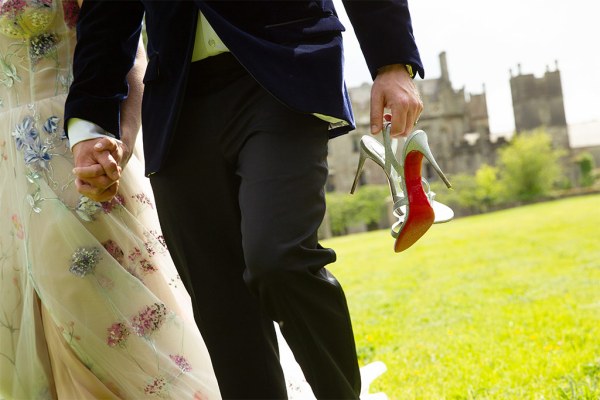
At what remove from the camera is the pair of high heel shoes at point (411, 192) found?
1890 millimetres

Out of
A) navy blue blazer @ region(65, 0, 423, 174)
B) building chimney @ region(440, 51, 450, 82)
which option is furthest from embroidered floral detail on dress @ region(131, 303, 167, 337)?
building chimney @ region(440, 51, 450, 82)

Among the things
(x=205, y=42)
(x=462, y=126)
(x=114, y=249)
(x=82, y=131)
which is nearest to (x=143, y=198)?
(x=114, y=249)

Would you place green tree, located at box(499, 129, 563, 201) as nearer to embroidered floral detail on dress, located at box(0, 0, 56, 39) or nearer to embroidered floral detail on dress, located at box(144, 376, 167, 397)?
embroidered floral detail on dress, located at box(144, 376, 167, 397)

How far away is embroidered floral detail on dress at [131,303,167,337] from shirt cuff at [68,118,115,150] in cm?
90

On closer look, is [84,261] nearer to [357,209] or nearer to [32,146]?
[32,146]

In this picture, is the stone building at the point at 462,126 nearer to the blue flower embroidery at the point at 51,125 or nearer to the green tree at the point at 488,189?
the green tree at the point at 488,189

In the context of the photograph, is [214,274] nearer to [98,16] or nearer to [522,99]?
[98,16]

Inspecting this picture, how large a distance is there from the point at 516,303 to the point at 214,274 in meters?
5.27

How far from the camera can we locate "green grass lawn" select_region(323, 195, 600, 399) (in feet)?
11.8

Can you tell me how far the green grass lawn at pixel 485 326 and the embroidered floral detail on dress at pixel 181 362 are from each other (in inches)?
50.4

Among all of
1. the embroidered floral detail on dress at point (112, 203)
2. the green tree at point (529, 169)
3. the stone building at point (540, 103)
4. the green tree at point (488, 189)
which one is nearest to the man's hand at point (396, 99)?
the embroidered floral detail on dress at point (112, 203)

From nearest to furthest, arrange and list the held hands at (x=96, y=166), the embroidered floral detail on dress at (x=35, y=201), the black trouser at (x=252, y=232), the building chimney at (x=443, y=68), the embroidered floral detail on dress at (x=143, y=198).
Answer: the black trouser at (x=252, y=232), the held hands at (x=96, y=166), the embroidered floral detail on dress at (x=35, y=201), the embroidered floral detail on dress at (x=143, y=198), the building chimney at (x=443, y=68)

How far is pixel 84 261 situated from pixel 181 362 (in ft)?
1.88

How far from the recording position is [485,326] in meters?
5.53
